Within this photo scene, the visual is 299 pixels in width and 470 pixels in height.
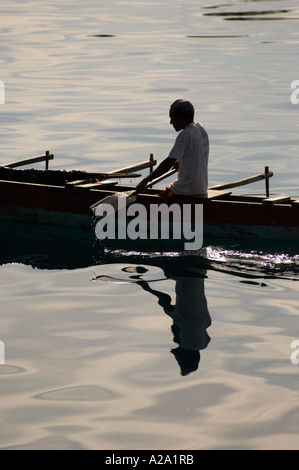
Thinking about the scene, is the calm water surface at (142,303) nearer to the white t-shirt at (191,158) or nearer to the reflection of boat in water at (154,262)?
the reflection of boat in water at (154,262)

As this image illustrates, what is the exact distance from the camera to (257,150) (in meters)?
19.9

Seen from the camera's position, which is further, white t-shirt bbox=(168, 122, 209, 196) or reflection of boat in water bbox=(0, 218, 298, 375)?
white t-shirt bbox=(168, 122, 209, 196)

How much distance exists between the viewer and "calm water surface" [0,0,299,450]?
8.20 meters

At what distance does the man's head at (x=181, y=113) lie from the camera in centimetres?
1277

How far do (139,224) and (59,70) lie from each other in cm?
1575

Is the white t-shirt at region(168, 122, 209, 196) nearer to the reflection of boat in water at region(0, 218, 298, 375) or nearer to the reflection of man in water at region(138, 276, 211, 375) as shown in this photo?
the reflection of boat in water at region(0, 218, 298, 375)

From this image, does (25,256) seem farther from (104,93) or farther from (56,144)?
(104,93)

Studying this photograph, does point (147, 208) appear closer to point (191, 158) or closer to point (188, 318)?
point (191, 158)

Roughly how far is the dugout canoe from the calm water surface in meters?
0.24

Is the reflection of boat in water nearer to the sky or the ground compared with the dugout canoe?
nearer to the ground

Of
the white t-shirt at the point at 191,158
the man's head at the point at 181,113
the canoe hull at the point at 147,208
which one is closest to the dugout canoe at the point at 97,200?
the canoe hull at the point at 147,208

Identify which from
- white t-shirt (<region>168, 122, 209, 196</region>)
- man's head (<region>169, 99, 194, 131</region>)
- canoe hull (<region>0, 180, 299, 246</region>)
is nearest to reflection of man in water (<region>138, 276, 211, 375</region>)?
canoe hull (<region>0, 180, 299, 246</region>)

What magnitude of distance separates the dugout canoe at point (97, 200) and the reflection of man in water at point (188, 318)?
145 centimetres

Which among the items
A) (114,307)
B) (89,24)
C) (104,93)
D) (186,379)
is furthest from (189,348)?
(89,24)
